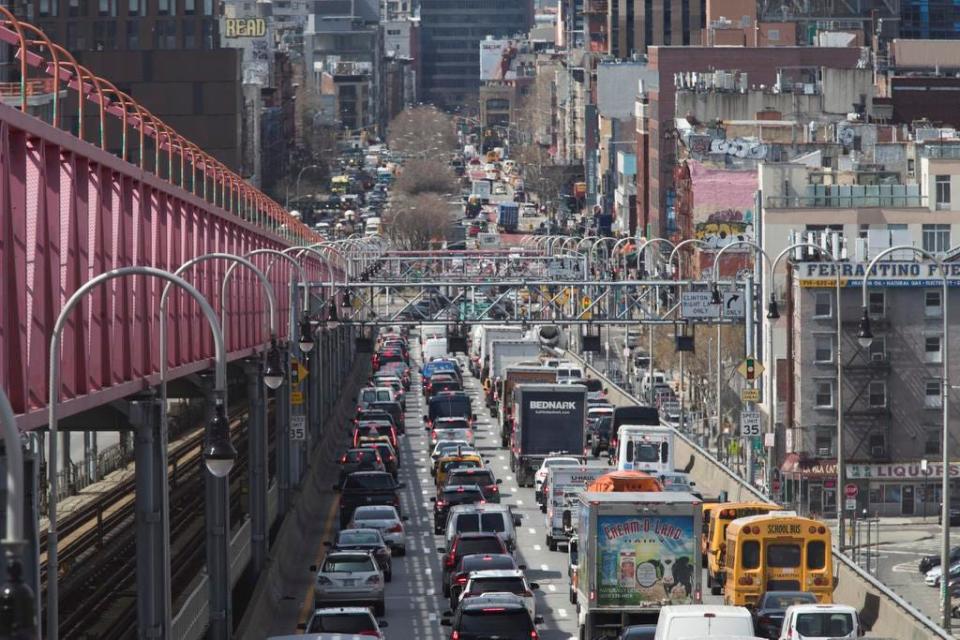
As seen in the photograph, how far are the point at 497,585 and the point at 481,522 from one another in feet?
36.1

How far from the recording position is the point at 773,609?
3741 centimetres

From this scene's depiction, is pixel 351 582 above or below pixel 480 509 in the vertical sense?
below

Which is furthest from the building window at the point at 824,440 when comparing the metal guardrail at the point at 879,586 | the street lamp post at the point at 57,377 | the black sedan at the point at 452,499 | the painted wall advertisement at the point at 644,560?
the street lamp post at the point at 57,377

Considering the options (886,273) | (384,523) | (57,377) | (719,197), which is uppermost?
(719,197)

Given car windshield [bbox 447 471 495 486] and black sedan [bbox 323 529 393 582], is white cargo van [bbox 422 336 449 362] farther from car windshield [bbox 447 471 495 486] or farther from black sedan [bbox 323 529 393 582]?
black sedan [bbox 323 529 393 582]

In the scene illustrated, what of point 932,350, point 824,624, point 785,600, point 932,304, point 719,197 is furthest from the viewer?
point 719,197

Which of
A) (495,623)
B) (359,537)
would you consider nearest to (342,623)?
(495,623)

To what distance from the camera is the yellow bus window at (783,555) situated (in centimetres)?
4112

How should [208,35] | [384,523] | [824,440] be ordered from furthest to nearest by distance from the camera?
[208,35] → [824,440] → [384,523]

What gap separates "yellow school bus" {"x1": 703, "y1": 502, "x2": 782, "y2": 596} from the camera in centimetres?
4588

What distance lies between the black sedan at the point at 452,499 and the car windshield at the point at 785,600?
2060cm

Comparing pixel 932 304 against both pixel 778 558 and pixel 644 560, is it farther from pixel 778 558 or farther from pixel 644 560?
pixel 644 560

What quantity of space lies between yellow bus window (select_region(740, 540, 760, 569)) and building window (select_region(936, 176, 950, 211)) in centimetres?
6655

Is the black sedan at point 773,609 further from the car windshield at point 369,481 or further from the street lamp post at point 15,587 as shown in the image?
the car windshield at point 369,481
